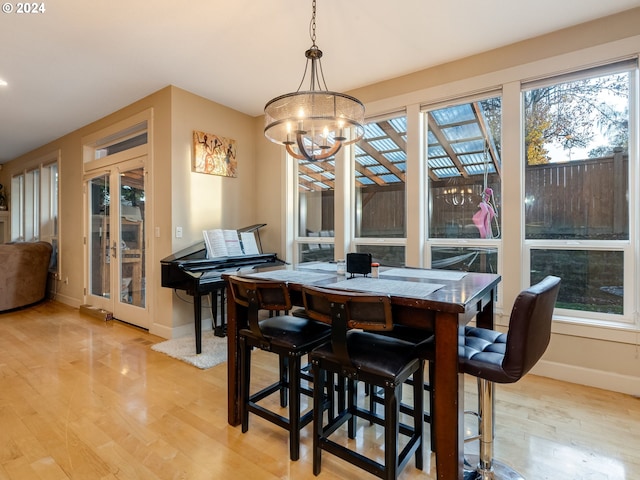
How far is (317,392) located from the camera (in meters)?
1.55

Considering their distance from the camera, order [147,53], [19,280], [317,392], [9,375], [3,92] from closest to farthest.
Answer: [317,392], [9,375], [147,53], [3,92], [19,280]

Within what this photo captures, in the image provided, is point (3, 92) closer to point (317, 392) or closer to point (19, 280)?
point (19, 280)

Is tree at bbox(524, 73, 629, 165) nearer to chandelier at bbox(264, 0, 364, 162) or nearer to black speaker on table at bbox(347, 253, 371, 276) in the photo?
chandelier at bbox(264, 0, 364, 162)

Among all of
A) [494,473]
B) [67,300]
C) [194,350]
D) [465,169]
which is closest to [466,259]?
[465,169]

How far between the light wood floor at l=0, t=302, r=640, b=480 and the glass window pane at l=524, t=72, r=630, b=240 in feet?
4.08

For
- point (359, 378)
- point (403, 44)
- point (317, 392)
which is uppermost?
point (403, 44)

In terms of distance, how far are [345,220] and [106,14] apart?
2656mm

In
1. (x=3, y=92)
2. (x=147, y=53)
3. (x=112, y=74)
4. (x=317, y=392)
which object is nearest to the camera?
(x=317, y=392)

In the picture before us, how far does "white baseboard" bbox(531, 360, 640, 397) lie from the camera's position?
91.7 inches

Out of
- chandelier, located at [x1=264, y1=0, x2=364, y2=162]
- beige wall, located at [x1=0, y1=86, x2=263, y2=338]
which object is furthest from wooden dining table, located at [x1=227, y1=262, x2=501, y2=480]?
beige wall, located at [x1=0, y1=86, x2=263, y2=338]

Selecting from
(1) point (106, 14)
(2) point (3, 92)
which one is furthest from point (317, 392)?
(2) point (3, 92)

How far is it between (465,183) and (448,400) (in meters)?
2.27

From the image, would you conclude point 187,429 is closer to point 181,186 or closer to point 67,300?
point 181,186

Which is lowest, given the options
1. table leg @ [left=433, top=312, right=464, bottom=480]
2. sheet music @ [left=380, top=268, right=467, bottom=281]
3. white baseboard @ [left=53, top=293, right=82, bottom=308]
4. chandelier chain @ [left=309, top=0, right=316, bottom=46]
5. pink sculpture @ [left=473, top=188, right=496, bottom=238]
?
white baseboard @ [left=53, top=293, right=82, bottom=308]
